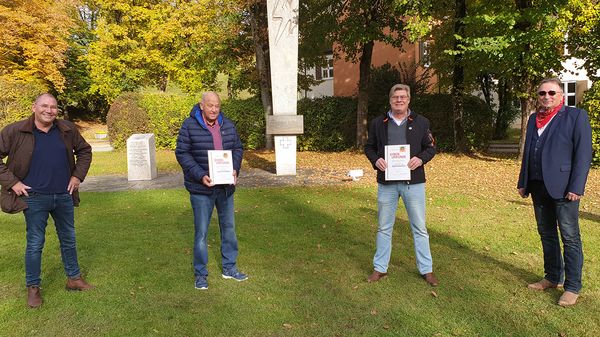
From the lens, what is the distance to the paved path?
39.7 feet

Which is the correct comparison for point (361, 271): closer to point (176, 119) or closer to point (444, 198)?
point (444, 198)

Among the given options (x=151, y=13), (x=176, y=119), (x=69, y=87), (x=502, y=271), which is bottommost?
(x=502, y=271)

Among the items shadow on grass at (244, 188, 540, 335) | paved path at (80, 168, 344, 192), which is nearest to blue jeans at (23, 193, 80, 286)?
shadow on grass at (244, 188, 540, 335)

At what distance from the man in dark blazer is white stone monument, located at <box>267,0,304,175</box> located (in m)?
9.18

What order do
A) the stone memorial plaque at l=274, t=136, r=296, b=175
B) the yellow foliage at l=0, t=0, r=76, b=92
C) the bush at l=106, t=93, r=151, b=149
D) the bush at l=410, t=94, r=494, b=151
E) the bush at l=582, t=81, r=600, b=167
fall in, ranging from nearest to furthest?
the bush at l=582, t=81, r=600, b=167
the stone memorial plaque at l=274, t=136, r=296, b=175
the bush at l=410, t=94, r=494, b=151
the bush at l=106, t=93, r=151, b=149
the yellow foliage at l=0, t=0, r=76, b=92

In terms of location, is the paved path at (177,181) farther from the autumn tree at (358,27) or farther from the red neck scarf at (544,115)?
the red neck scarf at (544,115)

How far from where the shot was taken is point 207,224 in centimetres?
494

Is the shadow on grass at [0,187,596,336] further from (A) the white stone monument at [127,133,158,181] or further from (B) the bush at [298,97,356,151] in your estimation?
(B) the bush at [298,97,356,151]

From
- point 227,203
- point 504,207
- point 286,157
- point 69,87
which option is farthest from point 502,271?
point 69,87

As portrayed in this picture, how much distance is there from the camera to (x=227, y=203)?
5117 mm

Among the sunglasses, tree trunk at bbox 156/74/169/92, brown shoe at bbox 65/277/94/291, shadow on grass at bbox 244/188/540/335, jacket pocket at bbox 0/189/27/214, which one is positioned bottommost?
shadow on grass at bbox 244/188/540/335

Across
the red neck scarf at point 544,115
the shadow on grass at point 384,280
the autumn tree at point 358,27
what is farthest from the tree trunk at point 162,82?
the red neck scarf at point 544,115

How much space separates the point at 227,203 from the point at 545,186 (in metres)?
3.16

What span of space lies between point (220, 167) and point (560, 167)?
3226 millimetres
